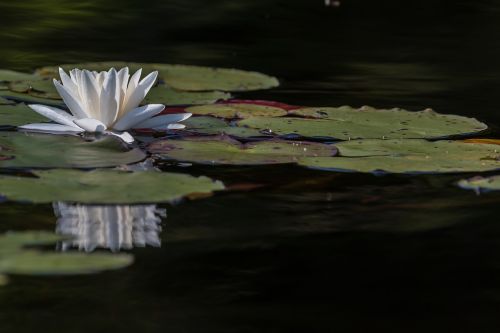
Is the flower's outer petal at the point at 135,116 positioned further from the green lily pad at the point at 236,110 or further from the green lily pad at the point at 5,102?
the green lily pad at the point at 5,102

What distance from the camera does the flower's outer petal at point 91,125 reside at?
324cm

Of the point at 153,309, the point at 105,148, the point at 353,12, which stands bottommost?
the point at 153,309

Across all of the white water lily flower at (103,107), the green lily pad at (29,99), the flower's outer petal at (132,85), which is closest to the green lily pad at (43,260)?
the white water lily flower at (103,107)

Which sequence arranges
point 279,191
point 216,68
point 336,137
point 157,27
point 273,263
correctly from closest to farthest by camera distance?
1. point 273,263
2. point 279,191
3. point 336,137
4. point 216,68
5. point 157,27

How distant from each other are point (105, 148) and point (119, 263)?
0.97 m

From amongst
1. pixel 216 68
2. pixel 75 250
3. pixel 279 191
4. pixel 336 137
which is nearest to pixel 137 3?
pixel 216 68

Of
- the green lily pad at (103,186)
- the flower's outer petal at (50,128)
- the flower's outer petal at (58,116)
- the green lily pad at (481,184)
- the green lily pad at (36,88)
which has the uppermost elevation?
the green lily pad at (36,88)

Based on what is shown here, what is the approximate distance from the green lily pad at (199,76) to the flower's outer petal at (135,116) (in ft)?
2.48

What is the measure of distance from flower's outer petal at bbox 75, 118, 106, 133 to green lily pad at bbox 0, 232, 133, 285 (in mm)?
1032

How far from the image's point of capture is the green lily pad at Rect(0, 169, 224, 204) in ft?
8.45

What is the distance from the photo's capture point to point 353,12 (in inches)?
273

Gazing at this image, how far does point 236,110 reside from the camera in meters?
3.71

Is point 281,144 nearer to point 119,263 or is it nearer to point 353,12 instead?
point 119,263

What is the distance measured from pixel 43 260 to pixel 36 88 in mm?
1922
